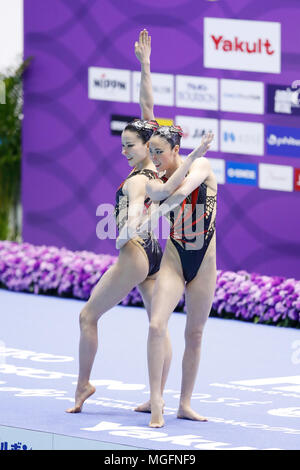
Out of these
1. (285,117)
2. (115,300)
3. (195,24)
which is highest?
(195,24)

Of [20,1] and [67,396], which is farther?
[20,1]

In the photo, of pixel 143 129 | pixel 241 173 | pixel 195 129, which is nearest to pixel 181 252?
pixel 143 129

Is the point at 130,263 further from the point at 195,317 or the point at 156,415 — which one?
the point at 156,415

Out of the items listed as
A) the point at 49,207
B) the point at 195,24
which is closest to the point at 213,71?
the point at 195,24

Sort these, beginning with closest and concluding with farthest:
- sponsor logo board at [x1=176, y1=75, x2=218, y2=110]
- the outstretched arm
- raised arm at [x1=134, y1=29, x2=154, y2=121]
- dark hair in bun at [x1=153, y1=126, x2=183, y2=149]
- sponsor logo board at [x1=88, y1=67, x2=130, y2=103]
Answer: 1. the outstretched arm
2. dark hair in bun at [x1=153, y1=126, x2=183, y2=149]
3. raised arm at [x1=134, y1=29, x2=154, y2=121]
4. sponsor logo board at [x1=176, y1=75, x2=218, y2=110]
5. sponsor logo board at [x1=88, y1=67, x2=130, y2=103]

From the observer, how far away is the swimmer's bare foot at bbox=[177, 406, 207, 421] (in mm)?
6777

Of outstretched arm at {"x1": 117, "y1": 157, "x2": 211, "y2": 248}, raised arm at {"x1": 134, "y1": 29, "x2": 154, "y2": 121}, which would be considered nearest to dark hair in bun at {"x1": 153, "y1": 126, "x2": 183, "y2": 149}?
outstretched arm at {"x1": 117, "y1": 157, "x2": 211, "y2": 248}

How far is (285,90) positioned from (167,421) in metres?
3.97

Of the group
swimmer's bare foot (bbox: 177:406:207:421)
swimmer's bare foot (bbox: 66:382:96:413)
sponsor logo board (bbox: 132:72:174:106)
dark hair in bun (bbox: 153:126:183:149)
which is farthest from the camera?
sponsor logo board (bbox: 132:72:174:106)

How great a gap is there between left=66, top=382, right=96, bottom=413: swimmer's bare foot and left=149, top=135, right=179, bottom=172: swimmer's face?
1.31 m

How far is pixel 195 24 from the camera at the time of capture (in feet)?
34.0

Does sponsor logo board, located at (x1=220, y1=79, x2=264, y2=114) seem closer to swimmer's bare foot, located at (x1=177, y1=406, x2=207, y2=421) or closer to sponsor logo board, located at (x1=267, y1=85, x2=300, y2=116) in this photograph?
sponsor logo board, located at (x1=267, y1=85, x2=300, y2=116)

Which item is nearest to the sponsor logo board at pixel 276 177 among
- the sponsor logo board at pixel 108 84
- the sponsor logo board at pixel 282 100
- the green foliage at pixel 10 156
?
the sponsor logo board at pixel 282 100

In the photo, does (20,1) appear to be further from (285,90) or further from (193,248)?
(193,248)
